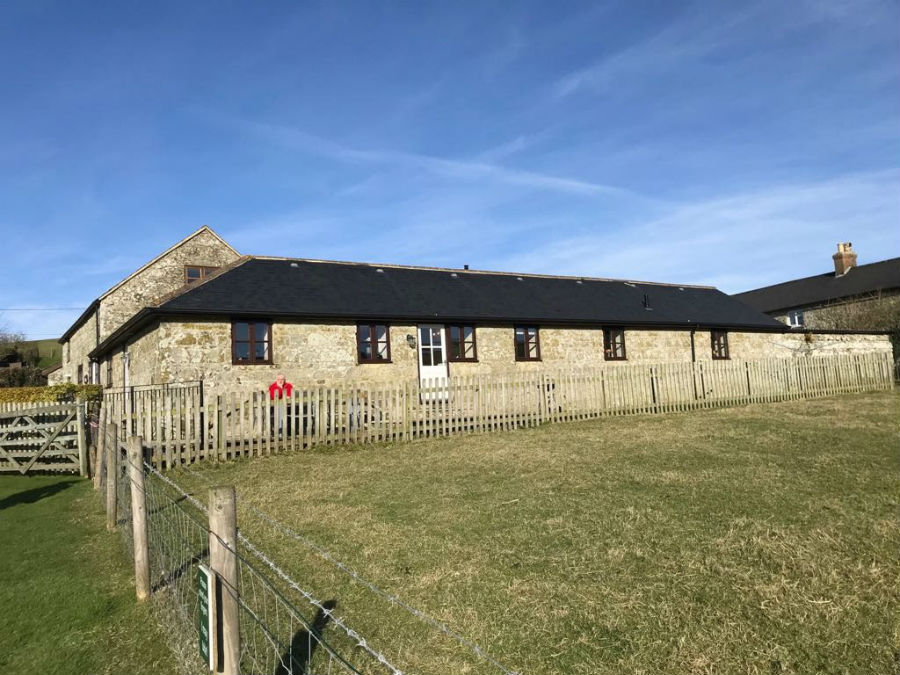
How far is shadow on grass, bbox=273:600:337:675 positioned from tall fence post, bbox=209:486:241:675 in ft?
1.68

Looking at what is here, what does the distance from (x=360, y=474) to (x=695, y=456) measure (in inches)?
233

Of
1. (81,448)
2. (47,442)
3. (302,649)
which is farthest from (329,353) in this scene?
(302,649)

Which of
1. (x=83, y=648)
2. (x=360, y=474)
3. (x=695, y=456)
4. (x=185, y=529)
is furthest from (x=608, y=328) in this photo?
(x=83, y=648)

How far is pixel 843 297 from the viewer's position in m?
43.9

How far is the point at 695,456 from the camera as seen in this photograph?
9.40m

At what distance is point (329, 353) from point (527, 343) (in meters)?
8.06

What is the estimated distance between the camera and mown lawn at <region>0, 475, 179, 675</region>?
12.8 ft

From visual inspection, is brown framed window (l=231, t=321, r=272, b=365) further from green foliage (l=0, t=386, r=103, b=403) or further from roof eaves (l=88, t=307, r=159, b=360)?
green foliage (l=0, t=386, r=103, b=403)

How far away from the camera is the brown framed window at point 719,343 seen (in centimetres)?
2631

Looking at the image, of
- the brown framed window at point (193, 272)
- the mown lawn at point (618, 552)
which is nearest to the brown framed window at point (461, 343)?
the mown lawn at point (618, 552)

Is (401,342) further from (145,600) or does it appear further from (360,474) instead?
(145,600)

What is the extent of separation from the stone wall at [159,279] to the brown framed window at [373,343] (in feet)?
50.7

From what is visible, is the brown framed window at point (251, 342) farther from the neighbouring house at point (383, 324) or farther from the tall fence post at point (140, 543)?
the tall fence post at point (140, 543)

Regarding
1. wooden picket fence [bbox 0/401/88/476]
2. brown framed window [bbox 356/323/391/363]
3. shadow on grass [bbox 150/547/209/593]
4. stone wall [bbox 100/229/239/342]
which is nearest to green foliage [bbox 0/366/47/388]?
stone wall [bbox 100/229/239/342]
